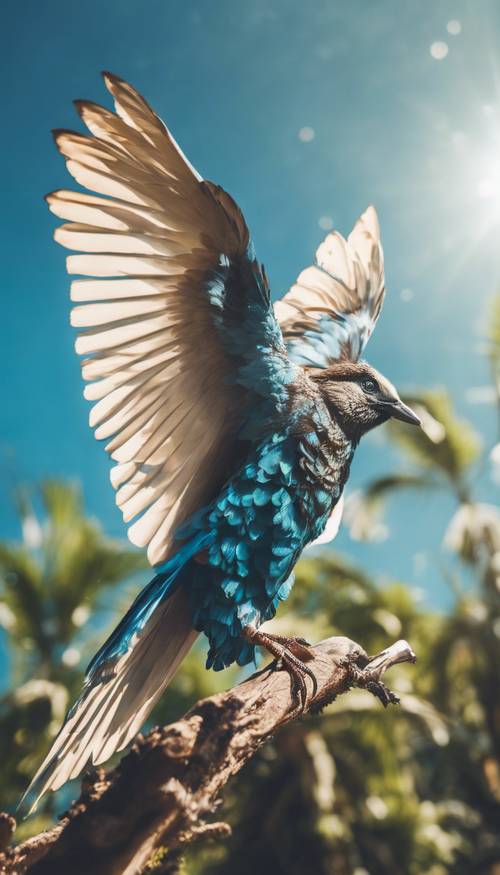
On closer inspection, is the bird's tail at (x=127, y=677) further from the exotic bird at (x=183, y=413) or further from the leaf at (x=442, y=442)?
the leaf at (x=442, y=442)

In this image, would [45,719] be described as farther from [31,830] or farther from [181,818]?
[181,818]

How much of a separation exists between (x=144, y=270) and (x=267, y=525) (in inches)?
38.1

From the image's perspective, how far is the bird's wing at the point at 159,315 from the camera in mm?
2082

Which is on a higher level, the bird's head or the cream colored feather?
the cream colored feather

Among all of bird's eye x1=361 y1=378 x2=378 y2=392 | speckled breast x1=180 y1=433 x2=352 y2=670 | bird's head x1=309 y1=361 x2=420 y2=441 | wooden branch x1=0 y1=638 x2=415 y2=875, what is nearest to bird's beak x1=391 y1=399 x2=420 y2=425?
bird's head x1=309 y1=361 x2=420 y2=441

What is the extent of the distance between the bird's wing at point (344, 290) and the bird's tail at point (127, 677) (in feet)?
4.90

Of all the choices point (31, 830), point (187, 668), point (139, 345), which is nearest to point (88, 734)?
point (139, 345)

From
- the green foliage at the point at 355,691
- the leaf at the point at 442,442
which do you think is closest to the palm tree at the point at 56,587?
the green foliage at the point at 355,691

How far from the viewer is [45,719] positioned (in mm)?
6281

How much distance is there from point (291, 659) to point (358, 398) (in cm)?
104

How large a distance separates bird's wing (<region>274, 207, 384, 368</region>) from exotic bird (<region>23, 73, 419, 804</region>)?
71cm

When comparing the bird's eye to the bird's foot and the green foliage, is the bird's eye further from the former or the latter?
the green foliage

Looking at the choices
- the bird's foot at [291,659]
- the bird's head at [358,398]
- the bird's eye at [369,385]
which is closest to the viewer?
the bird's foot at [291,659]

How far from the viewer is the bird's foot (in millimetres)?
2055
